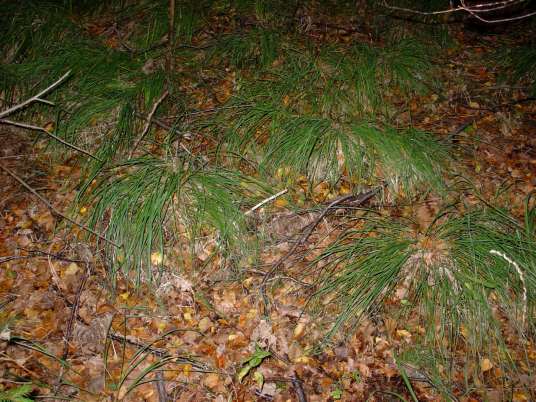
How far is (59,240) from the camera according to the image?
272cm

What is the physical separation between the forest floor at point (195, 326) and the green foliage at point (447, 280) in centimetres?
17

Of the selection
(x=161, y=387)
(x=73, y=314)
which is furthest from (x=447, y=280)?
(x=73, y=314)

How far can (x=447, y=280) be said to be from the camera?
2250 mm

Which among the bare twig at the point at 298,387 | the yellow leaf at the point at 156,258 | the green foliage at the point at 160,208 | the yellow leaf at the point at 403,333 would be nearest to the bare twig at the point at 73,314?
the green foliage at the point at 160,208

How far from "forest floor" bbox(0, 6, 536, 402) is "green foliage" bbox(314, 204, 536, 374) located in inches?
6.7

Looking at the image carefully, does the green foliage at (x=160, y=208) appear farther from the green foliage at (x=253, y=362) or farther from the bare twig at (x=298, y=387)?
the bare twig at (x=298, y=387)

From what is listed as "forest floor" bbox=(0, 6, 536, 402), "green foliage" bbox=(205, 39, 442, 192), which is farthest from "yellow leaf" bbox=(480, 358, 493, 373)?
"green foliage" bbox=(205, 39, 442, 192)

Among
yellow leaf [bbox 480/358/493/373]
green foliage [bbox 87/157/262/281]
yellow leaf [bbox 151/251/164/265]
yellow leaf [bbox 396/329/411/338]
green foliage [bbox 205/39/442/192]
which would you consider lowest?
yellow leaf [bbox 151/251/164/265]

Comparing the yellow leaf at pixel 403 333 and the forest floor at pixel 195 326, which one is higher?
the yellow leaf at pixel 403 333

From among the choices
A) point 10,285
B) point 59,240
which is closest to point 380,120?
point 59,240

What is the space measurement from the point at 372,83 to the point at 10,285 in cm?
361

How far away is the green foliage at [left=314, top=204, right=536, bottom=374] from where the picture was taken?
2174mm

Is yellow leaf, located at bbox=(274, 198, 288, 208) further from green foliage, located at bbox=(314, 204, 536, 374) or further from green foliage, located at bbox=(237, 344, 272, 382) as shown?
green foliage, located at bbox=(237, 344, 272, 382)

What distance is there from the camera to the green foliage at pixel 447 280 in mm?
2174
